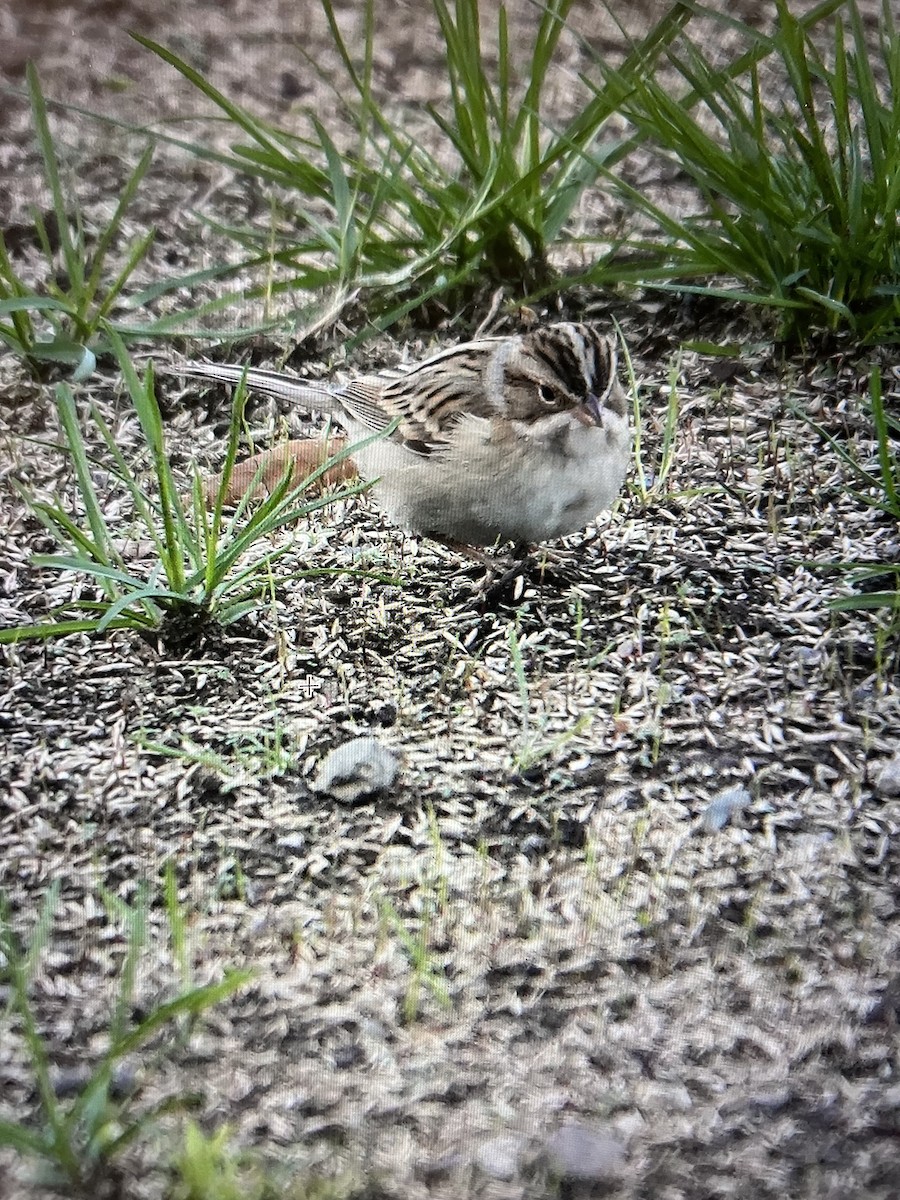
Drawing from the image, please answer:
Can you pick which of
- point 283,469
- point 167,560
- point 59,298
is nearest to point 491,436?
point 283,469

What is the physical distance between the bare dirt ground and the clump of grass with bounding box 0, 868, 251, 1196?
0.07ft

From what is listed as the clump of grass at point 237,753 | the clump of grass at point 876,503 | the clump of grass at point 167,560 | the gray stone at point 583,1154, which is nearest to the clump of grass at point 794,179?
the clump of grass at point 876,503

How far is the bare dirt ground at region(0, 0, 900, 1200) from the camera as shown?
3.89 feet

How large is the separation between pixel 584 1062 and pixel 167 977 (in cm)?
43

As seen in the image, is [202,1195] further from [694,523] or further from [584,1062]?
[694,523]

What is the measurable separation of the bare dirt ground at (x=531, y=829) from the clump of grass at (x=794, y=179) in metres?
0.10

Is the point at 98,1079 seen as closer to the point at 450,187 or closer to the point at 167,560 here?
the point at 167,560

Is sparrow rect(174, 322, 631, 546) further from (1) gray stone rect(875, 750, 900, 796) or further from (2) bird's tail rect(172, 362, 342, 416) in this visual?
(1) gray stone rect(875, 750, 900, 796)

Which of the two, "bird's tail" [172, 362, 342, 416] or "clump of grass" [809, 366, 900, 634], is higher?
"clump of grass" [809, 366, 900, 634]

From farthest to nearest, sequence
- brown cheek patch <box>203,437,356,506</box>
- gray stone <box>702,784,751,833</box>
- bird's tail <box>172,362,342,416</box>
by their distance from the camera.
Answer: bird's tail <box>172,362,342,416</box> → brown cheek patch <box>203,437,356,506</box> → gray stone <box>702,784,751,833</box>

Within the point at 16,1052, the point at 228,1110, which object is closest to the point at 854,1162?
the point at 228,1110

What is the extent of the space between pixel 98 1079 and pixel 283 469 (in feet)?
3.40

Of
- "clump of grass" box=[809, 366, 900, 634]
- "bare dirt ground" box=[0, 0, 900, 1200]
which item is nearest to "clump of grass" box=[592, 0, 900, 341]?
"bare dirt ground" box=[0, 0, 900, 1200]

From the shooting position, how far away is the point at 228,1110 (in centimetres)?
119
